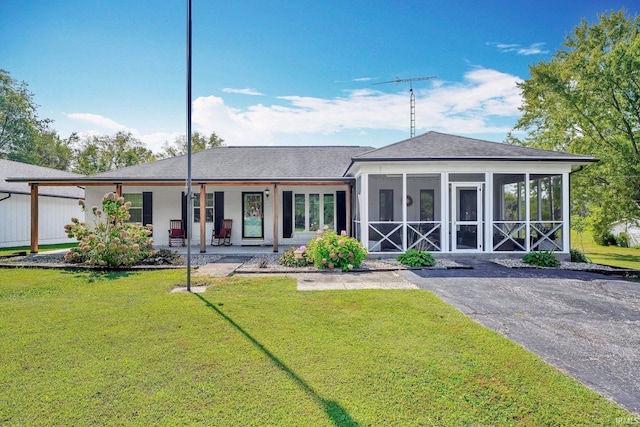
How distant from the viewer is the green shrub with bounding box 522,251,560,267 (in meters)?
8.23

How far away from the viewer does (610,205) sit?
1430 centimetres

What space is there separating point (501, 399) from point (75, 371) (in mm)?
3622

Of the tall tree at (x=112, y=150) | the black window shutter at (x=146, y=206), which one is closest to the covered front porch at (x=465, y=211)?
the black window shutter at (x=146, y=206)

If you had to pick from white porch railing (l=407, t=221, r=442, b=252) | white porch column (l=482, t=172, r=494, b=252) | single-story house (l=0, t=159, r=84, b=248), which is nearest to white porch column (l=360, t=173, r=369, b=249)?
white porch railing (l=407, t=221, r=442, b=252)

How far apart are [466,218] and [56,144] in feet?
137

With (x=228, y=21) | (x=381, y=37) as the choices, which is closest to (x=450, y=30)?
(x=381, y=37)

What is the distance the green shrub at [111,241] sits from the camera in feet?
26.5

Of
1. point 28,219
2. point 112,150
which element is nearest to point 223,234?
point 28,219

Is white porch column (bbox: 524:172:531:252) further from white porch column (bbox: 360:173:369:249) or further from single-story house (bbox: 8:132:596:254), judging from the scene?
white porch column (bbox: 360:173:369:249)

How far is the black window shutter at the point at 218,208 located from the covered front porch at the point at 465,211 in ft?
18.0

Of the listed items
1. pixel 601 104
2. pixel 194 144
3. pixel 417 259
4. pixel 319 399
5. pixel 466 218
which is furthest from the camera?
pixel 194 144

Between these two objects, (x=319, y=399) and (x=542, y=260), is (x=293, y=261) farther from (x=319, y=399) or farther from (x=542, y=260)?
(x=542, y=260)

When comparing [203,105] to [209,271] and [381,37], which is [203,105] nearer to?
[381,37]

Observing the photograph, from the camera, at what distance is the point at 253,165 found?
43.1 ft
